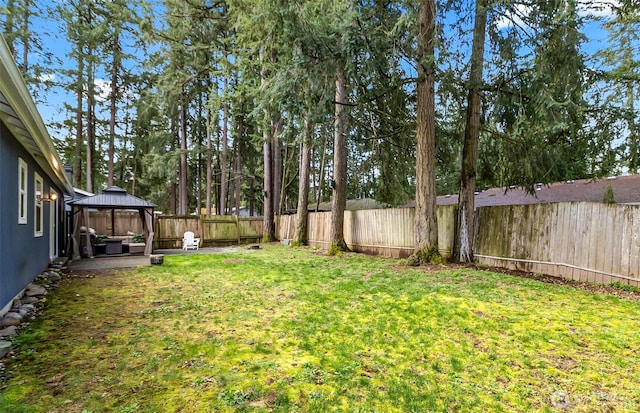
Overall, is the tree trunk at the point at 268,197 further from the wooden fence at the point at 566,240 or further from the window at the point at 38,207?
the wooden fence at the point at 566,240

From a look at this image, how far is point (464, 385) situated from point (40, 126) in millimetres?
5397

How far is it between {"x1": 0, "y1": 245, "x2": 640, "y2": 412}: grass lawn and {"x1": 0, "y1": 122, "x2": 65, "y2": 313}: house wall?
0.56 metres

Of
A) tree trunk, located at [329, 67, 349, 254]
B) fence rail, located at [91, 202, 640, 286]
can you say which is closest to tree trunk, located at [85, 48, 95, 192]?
fence rail, located at [91, 202, 640, 286]

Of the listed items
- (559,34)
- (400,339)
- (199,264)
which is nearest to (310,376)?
(400,339)

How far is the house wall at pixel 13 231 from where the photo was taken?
152 inches

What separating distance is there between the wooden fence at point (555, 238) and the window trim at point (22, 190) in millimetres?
7827

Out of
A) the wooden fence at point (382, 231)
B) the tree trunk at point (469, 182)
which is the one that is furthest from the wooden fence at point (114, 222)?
the tree trunk at point (469, 182)

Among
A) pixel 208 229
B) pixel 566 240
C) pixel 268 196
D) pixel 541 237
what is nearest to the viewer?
pixel 566 240

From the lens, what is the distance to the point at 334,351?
9.67 feet

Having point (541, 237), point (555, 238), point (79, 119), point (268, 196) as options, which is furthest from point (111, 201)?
point (555, 238)

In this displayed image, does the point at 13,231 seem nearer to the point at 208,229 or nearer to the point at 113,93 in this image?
the point at 208,229

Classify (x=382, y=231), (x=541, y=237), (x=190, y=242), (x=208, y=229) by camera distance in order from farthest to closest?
(x=208, y=229) → (x=190, y=242) → (x=382, y=231) → (x=541, y=237)

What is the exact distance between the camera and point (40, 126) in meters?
4.12

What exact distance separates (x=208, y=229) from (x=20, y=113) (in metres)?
11.0
